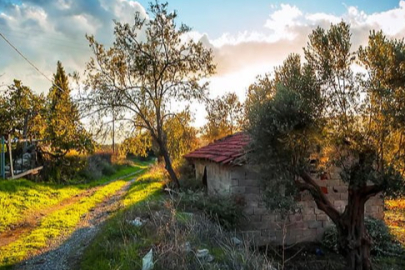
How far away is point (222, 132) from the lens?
21.3 metres

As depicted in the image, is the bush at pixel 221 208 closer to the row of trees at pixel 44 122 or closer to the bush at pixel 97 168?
the row of trees at pixel 44 122

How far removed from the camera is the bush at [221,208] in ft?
28.1

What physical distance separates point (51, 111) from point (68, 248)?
11.1m

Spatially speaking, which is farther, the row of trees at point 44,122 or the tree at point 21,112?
the tree at point 21,112

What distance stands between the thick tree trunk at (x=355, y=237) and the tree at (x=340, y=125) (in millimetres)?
23

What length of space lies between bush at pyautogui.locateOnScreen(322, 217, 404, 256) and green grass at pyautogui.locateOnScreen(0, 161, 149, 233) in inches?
387

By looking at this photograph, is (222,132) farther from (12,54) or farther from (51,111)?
(12,54)

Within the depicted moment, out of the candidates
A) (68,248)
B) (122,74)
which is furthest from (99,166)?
(68,248)

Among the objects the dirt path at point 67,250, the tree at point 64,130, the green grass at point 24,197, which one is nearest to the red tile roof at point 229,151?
the dirt path at point 67,250

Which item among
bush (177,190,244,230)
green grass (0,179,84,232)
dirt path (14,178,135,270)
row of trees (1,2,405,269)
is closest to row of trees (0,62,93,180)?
green grass (0,179,84,232)

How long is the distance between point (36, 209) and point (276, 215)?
8350 mm

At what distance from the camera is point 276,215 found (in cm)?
979

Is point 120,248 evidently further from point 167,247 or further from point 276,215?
point 276,215

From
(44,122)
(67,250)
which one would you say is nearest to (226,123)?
(44,122)
